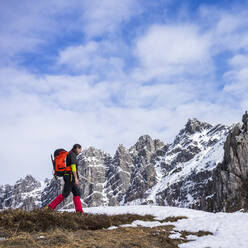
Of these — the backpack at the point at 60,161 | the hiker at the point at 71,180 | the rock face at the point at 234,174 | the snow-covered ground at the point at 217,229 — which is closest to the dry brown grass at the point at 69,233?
the snow-covered ground at the point at 217,229

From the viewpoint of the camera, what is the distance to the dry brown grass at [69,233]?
7.09m

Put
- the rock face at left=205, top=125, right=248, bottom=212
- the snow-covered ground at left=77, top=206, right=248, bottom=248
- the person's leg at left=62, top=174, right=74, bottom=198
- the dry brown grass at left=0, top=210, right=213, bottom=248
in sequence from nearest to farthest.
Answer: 1. the dry brown grass at left=0, top=210, right=213, bottom=248
2. the snow-covered ground at left=77, top=206, right=248, bottom=248
3. the person's leg at left=62, top=174, right=74, bottom=198
4. the rock face at left=205, top=125, right=248, bottom=212

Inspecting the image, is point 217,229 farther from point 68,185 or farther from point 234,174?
point 234,174

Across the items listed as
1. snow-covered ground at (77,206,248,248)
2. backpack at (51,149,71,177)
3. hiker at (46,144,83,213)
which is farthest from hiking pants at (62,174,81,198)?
snow-covered ground at (77,206,248,248)

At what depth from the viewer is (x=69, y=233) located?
8.29 meters

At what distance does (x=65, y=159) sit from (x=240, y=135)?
9742cm

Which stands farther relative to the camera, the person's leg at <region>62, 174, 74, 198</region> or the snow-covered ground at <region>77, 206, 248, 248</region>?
the person's leg at <region>62, 174, 74, 198</region>

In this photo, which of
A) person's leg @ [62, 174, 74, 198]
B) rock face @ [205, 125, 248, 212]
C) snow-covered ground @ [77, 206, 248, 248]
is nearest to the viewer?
snow-covered ground @ [77, 206, 248, 248]

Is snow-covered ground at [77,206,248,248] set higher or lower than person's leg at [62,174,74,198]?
lower

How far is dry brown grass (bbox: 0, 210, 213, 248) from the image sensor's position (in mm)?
7086

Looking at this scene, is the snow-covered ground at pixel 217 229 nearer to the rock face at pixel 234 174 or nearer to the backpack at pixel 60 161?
the backpack at pixel 60 161

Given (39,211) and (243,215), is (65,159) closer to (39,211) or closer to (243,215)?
(39,211)

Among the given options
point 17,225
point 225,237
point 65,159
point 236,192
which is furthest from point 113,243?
point 236,192

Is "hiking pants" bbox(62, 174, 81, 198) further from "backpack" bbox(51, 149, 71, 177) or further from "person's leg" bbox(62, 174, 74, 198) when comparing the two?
"backpack" bbox(51, 149, 71, 177)
